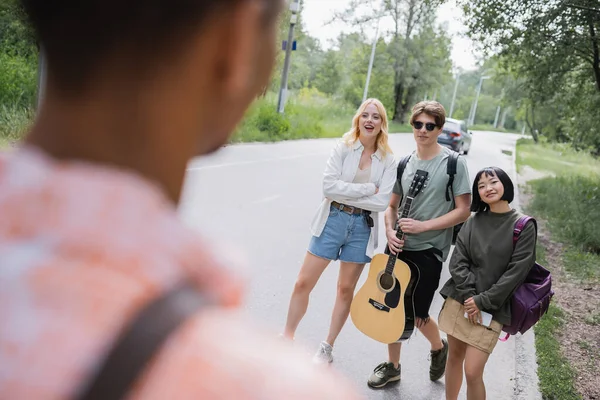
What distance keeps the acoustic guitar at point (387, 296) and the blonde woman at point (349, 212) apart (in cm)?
19

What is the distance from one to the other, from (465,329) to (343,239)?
3.59 ft

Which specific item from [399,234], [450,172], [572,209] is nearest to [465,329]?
[399,234]

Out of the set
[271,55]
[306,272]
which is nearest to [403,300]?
[306,272]

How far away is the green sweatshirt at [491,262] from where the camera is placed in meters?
3.08

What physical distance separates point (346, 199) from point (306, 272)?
0.62 meters

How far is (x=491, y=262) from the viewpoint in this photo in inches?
125

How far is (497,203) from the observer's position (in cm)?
327

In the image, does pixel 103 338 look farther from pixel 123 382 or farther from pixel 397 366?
pixel 397 366

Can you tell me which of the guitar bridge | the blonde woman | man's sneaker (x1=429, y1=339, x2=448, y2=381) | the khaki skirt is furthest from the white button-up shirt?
man's sneaker (x1=429, y1=339, x2=448, y2=381)

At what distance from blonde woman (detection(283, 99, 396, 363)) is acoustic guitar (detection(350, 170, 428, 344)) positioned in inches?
7.3

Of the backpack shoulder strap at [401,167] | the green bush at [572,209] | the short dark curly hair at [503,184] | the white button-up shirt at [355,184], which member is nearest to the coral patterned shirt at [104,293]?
the short dark curly hair at [503,184]

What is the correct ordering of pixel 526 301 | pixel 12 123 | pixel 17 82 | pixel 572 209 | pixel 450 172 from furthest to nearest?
pixel 572 209
pixel 17 82
pixel 12 123
pixel 450 172
pixel 526 301

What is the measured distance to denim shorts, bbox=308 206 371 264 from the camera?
389cm

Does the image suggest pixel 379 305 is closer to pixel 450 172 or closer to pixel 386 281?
pixel 386 281
